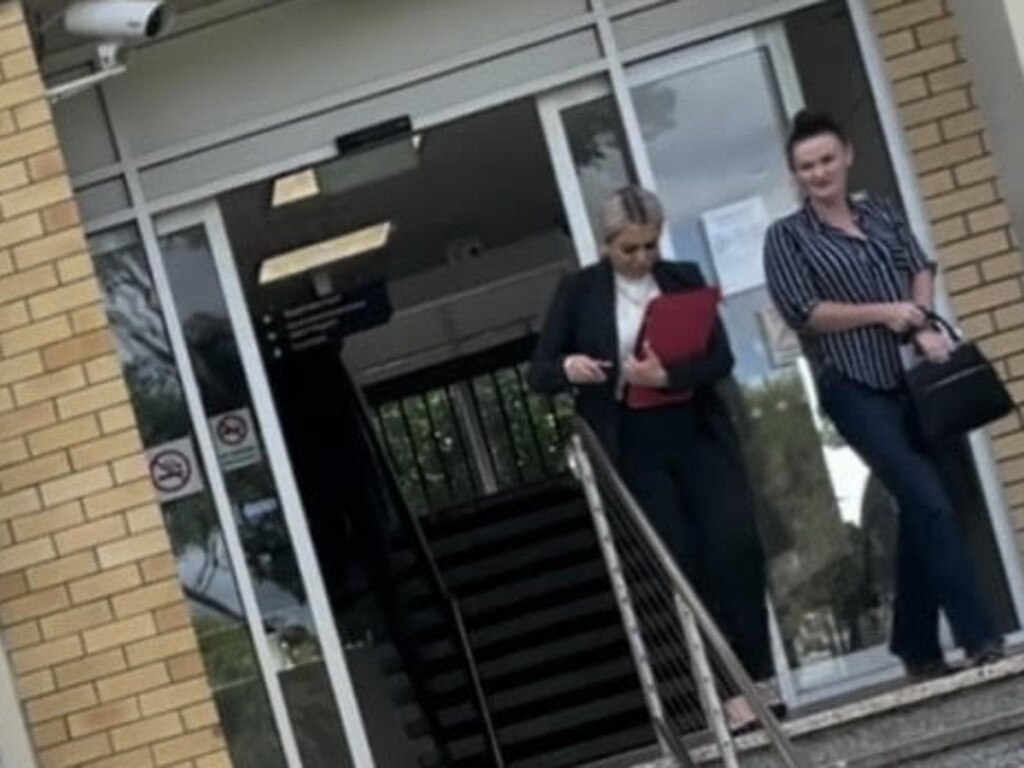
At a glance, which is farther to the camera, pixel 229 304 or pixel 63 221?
pixel 229 304

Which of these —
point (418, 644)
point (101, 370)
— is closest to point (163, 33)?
point (101, 370)

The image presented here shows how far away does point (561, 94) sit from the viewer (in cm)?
929

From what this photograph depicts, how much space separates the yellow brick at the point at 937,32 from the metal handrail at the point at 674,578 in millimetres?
1942

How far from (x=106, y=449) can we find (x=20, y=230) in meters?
0.68

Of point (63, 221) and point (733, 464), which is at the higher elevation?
point (63, 221)

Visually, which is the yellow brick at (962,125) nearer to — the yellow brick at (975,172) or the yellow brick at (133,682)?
the yellow brick at (975,172)

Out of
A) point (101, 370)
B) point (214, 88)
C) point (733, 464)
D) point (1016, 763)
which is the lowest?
point (1016, 763)

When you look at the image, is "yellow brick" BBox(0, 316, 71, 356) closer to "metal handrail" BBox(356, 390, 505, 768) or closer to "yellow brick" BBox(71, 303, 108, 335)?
"yellow brick" BBox(71, 303, 108, 335)

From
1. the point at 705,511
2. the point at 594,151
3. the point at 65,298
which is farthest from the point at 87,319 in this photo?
the point at 594,151

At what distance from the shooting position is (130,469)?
792cm

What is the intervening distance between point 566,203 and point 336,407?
14.9 feet

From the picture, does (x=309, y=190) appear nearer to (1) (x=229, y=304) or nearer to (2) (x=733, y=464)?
(1) (x=229, y=304)

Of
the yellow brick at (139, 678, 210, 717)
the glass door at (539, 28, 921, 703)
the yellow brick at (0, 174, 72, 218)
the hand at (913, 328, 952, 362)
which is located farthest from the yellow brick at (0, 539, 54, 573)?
the hand at (913, 328, 952, 362)

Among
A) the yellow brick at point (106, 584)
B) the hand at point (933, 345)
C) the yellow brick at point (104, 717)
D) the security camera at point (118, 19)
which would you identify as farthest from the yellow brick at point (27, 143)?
the hand at point (933, 345)
